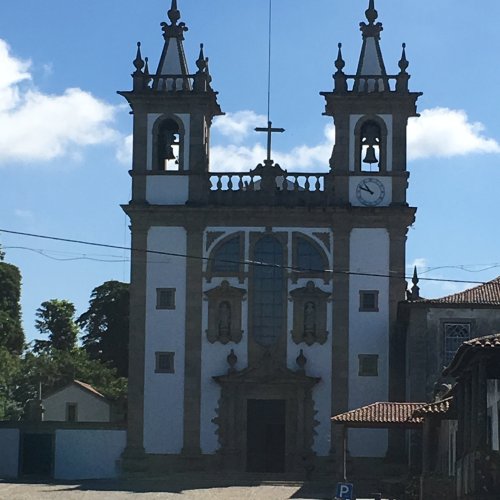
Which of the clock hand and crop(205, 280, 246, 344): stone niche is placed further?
the clock hand

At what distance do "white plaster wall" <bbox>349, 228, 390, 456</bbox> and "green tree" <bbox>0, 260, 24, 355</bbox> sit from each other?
37.1 m

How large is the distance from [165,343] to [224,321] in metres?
2.15

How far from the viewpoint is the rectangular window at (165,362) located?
46.8m

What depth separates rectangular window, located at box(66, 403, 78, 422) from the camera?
5869 centimetres

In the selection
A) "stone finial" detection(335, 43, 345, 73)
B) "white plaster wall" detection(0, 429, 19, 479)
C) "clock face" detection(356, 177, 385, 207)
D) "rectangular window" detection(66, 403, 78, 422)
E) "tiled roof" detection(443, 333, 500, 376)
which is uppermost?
"stone finial" detection(335, 43, 345, 73)

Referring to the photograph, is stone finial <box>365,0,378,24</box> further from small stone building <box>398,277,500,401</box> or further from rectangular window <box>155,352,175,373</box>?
rectangular window <box>155,352,175,373</box>

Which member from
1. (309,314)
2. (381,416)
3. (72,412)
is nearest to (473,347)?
(381,416)

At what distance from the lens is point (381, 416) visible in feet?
120

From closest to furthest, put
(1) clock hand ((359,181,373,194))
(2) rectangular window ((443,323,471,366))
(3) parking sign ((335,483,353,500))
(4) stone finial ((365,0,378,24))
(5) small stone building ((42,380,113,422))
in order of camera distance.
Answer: (3) parking sign ((335,483,353,500))
(2) rectangular window ((443,323,471,366))
(1) clock hand ((359,181,373,194))
(4) stone finial ((365,0,378,24))
(5) small stone building ((42,380,113,422))

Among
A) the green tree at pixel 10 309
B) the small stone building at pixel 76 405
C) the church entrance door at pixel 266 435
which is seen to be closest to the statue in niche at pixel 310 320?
the church entrance door at pixel 266 435

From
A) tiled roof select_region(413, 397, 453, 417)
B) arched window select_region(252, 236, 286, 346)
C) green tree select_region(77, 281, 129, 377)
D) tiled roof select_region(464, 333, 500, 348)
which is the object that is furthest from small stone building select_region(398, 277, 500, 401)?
green tree select_region(77, 281, 129, 377)

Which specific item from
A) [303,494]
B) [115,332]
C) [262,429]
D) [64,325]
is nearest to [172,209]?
[262,429]

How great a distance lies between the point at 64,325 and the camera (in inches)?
3410

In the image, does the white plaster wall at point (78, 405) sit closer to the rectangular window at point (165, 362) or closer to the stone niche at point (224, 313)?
the rectangular window at point (165, 362)
